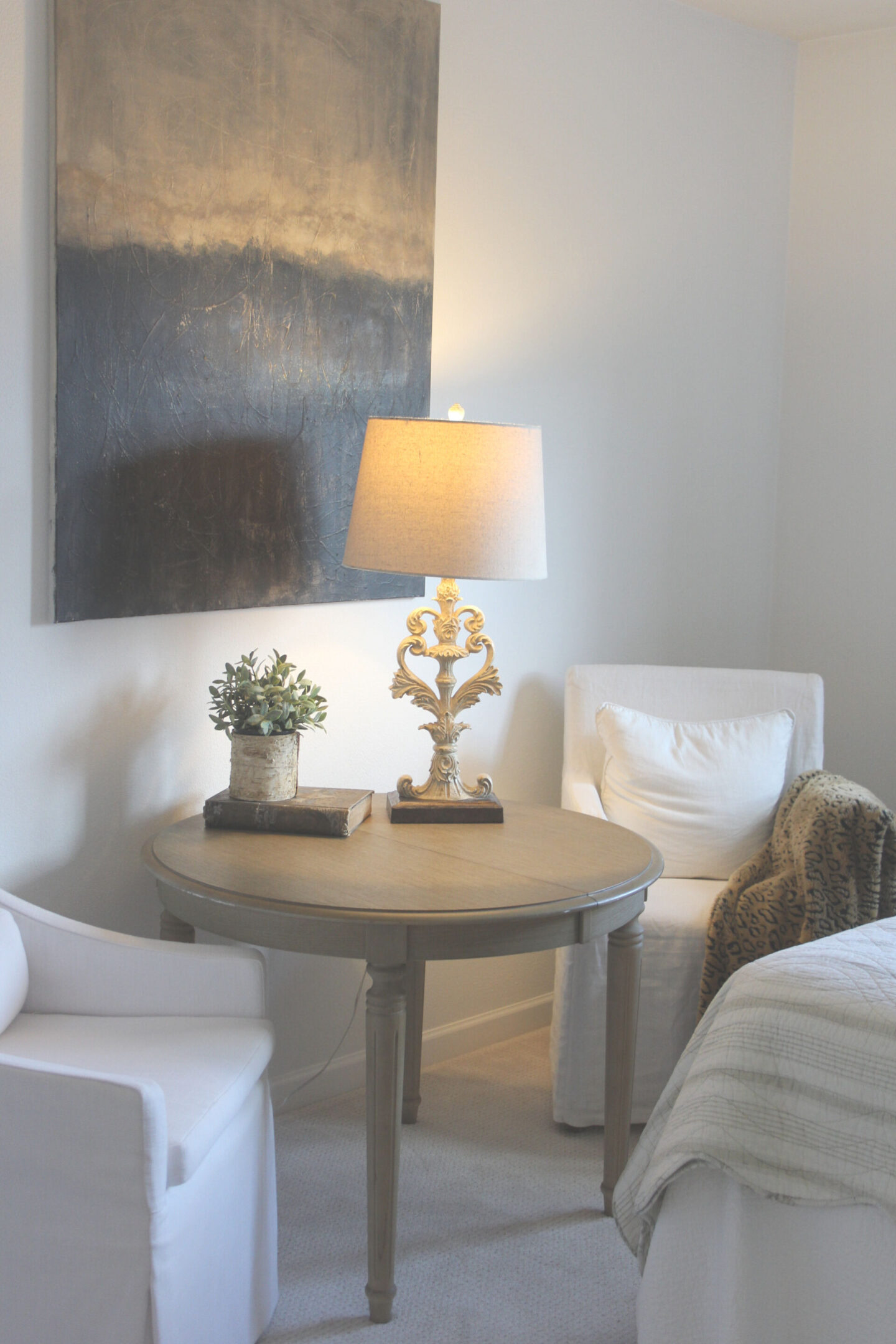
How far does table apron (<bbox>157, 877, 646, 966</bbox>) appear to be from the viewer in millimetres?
1752

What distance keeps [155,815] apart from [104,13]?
53.2 inches

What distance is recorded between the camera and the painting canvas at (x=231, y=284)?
1.98 metres

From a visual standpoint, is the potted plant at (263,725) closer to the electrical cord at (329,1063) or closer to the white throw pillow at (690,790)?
the electrical cord at (329,1063)

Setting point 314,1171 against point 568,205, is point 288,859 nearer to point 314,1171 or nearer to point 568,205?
point 314,1171

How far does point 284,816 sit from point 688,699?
1.20 m

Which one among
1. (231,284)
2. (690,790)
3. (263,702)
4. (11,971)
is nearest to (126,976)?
(11,971)

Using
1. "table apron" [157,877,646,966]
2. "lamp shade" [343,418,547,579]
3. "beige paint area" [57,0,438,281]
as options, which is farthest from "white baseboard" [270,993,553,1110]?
"beige paint area" [57,0,438,281]

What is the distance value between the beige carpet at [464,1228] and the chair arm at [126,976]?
52cm

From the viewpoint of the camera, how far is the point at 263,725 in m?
2.06

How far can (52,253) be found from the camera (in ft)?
6.35

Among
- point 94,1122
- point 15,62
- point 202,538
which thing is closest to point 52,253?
point 15,62

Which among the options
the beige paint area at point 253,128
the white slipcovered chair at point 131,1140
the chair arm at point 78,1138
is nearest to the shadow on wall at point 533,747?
the beige paint area at point 253,128

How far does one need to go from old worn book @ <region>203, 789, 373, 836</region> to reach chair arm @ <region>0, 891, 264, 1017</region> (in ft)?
0.98

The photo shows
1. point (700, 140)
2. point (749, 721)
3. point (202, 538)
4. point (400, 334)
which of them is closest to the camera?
point (202, 538)
